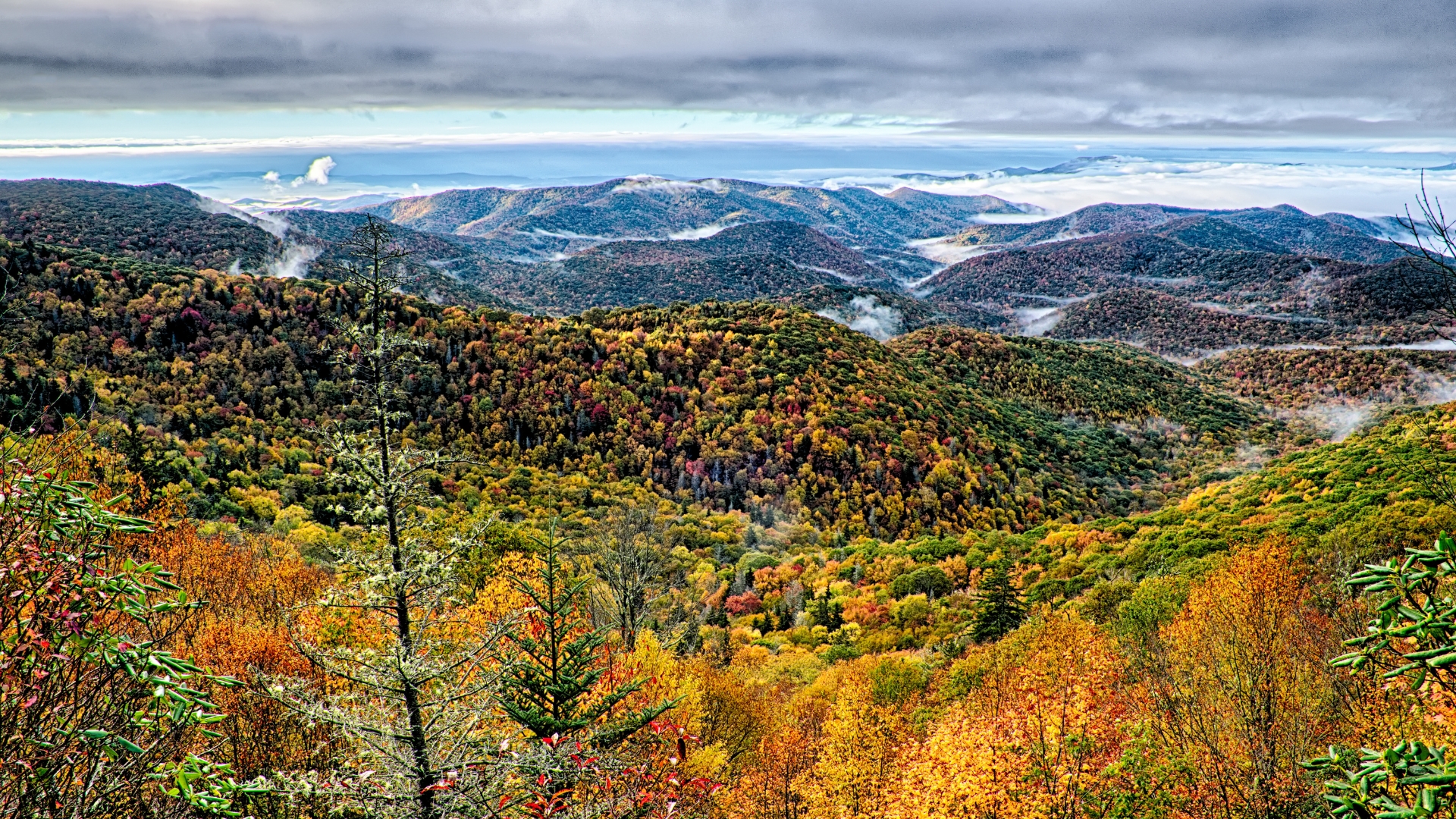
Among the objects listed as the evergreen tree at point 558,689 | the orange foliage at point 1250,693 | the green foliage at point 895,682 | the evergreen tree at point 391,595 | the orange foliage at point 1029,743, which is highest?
the evergreen tree at point 391,595

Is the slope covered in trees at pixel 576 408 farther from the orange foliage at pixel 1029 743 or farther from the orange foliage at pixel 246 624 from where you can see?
the orange foliage at pixel 1029 743

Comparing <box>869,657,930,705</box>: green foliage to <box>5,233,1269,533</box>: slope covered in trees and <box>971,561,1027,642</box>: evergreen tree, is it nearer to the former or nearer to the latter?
<box>971,561,1027,642</box>: evergreen tree

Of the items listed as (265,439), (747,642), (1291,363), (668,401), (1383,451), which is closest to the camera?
(747,642)

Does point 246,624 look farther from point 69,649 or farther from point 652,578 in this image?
point 69,649

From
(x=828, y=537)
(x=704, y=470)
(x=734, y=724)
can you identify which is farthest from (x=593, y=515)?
(x=734, y=724)

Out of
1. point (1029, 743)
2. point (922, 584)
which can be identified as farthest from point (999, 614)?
point (1029, 743)

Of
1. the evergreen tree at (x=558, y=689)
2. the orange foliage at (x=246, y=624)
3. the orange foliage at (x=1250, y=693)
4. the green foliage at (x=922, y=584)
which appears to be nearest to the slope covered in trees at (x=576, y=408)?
the green foliage at (x=922, y=584)

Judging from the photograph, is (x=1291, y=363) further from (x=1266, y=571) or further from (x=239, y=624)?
(x=239, y=624)
